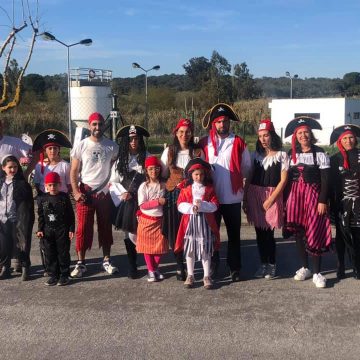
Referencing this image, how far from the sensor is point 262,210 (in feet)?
18.0

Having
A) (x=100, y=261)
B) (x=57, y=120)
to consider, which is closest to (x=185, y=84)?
(x=57, y=120)

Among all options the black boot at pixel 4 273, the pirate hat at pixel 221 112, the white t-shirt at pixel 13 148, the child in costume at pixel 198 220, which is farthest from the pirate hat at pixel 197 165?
the black boot at pixel 4 273

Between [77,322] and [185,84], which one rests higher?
[185,84]

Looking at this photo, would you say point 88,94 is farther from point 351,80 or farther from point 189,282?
point 351,80

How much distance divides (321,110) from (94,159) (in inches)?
1431

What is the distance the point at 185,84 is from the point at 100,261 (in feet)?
260

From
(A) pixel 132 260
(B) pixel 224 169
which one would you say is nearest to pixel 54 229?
(A) pixel 132 260

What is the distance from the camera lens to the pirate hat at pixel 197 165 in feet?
16.9

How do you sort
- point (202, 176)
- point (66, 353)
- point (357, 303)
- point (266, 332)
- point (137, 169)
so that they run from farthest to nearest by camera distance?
point (137, 169)
point (202, 176)
point (357, 303)
point (266, 332)
point (66, 353)

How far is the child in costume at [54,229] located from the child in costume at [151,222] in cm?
76

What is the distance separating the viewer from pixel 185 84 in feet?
275

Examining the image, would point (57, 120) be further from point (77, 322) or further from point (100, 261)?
point (77, 322)

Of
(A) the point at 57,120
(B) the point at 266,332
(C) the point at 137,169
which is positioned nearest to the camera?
(B) the point at 266,332

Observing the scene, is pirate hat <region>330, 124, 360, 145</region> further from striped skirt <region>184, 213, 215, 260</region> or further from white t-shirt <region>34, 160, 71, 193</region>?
white t-shirt <region>34, 160, 71, 193</region>
